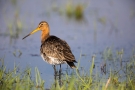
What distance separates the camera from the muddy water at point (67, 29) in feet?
33.0

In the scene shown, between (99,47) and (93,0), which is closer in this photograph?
(99,47)

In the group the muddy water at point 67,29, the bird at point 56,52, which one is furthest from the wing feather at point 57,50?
the muddy water at point 67,29

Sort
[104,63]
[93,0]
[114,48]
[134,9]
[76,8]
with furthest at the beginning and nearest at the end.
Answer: [93,0] → [134,9] → [76,8] → [114,48] → [104,63]

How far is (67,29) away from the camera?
13.3 m

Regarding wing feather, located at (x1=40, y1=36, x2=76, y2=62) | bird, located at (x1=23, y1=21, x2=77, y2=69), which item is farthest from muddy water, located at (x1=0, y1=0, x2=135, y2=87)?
wing feather, located at (x1=40, y1=36, x2=76, y2=62)

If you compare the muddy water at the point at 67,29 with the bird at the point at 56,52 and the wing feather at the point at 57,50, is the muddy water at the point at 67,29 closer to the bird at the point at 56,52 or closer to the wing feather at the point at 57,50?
the bird at the point at 56,52

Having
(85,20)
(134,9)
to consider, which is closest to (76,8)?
(85,20)

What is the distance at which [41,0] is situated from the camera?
753 inches

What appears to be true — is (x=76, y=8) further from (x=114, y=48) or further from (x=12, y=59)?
(x=12, y=59)

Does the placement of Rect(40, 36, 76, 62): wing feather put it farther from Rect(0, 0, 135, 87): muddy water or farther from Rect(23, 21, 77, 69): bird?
Rect(0, 0, 135, 87): muddy water

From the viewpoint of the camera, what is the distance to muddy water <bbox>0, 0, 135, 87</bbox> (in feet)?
33.0

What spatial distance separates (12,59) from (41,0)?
9786mm

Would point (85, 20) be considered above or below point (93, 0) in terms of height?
below

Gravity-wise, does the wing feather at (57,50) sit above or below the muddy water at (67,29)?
below
